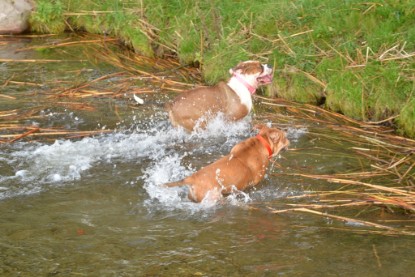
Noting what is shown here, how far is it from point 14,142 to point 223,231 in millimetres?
3033

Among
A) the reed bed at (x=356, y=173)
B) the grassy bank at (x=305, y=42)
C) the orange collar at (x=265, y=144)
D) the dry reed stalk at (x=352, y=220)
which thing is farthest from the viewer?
the grassy bank at (x=305, y=42)

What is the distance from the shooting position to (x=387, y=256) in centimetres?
521

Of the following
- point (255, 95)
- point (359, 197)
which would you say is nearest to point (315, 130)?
point (255, 95)

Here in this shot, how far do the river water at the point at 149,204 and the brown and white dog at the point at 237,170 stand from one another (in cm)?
11

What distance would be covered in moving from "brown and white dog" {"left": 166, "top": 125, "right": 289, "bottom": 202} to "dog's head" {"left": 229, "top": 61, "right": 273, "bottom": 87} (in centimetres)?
133

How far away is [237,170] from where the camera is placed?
20.7ft

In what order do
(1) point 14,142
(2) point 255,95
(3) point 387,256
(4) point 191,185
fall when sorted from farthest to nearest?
1. (2) point 255,95
2. (1) point 14,142
3. (4) point 191,185
4. (3) point 387,256

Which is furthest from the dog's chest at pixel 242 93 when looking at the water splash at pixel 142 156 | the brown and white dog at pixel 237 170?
the brown and white dog at pixel 237 170

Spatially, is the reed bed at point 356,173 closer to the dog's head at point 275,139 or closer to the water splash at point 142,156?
the dog's head at point 275,139

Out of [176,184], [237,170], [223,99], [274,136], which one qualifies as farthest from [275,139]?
[223,99]

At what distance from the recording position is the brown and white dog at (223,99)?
795 cm

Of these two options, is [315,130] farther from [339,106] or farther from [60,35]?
[60,35]

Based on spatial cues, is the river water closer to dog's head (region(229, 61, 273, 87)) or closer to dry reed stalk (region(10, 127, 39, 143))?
dry reed stalk (region(10, 127, 39, 143))

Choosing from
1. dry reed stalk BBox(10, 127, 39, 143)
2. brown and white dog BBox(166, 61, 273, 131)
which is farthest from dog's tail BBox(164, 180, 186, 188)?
dry reed stalk BBox(10, 127, 39, 143)
